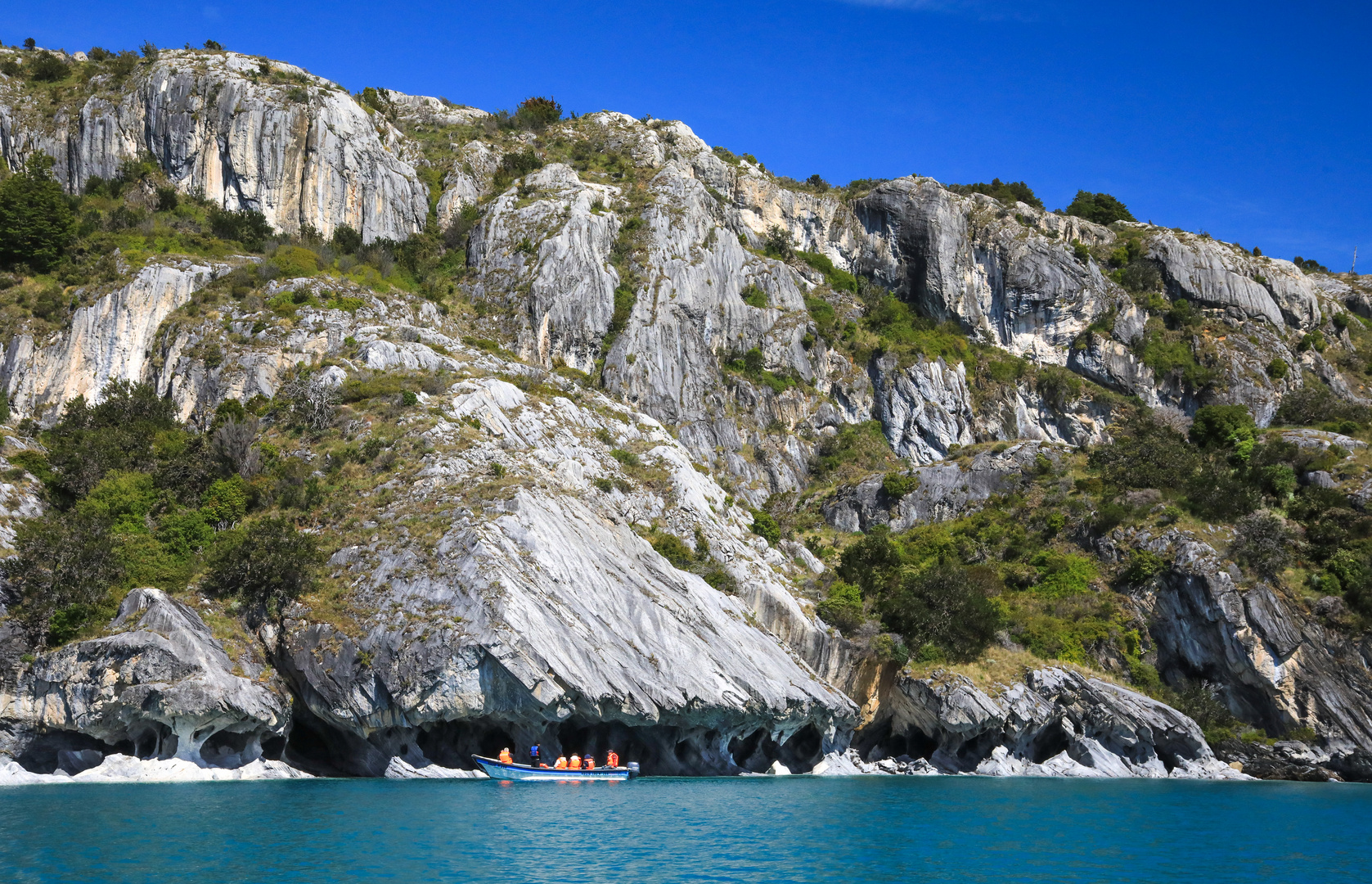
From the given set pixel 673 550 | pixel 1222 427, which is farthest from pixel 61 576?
pixel 1222 427

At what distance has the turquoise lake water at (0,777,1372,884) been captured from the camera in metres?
23.0

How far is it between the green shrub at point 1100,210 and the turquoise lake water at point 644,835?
300ft

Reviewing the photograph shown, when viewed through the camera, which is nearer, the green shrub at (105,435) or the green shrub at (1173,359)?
the green shrub at (105,435)

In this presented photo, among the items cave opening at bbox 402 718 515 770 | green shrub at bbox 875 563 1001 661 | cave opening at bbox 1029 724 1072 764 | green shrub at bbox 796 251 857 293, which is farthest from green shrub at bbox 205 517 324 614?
green shrub at bbox 796 251 857 293

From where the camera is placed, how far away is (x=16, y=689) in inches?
1526

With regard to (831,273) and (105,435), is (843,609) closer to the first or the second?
(105,435)

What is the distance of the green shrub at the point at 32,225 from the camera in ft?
222

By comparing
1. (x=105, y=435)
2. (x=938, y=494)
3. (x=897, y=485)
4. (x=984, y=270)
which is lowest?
(x=105, y=435)

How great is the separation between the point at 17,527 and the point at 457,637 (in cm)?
2355

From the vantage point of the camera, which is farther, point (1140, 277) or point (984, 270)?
point (1140, 277)

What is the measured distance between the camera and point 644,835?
28250 millimetres

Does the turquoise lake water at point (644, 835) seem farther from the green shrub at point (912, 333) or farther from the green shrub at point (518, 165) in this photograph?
the green shrub at point (518, 165)

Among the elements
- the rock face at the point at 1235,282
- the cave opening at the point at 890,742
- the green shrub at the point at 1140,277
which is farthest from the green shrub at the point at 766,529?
the rock face at the point at 1235,282

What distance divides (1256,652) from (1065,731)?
44.7 feet
